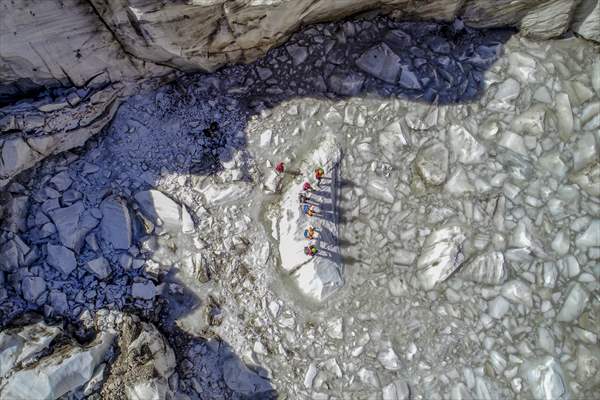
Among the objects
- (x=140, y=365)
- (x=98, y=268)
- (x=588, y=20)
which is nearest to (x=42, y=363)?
(x=140, y=365)

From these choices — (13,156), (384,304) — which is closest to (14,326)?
(13,156)

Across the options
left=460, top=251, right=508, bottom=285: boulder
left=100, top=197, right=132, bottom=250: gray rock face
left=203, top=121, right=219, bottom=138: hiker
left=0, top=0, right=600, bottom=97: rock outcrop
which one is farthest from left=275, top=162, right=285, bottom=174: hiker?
left=460, top=251, right=508, bottom=285: boulder

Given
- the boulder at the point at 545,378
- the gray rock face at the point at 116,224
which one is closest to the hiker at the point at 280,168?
the gray rock face at the point at 116,224

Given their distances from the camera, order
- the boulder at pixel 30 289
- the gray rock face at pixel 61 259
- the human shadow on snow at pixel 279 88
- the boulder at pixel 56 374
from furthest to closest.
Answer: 1. the human shadow on snow at pixel 279 88
2. the gray rock face at pixel 61 259
3. the boulder at pixel 30 289
4. the boulder at pixel 56 374

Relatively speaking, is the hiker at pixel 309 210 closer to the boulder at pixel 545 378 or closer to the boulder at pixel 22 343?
the boulder at pixel 545 378

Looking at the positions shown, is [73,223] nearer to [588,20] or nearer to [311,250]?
[311,250]

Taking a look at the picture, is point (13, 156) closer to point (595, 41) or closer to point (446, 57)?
point (446, 57)

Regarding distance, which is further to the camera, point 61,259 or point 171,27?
point 61,259

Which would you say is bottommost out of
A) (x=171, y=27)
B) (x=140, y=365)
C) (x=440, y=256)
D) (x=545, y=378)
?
(x=545, y=378)
